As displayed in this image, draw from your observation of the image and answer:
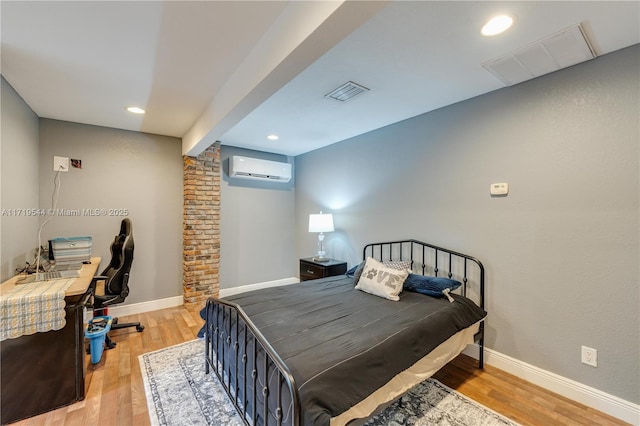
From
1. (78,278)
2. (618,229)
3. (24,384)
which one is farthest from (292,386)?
(618,229)

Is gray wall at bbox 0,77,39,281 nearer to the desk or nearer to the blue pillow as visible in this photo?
the desk

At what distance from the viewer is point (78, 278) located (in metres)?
2.25

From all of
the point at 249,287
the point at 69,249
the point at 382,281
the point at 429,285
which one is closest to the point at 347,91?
the point at 382,281

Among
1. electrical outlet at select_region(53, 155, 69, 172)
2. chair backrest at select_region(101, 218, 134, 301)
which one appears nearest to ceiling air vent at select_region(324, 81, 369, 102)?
chair backrest at select_region(101, 218, 134, 301)

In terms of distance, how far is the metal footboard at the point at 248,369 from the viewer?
1211 millimetres

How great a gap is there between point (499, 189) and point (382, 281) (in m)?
1.33

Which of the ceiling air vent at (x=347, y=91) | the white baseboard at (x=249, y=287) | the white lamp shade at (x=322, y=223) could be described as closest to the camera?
the ceiling air vent at (x=347, y=91)

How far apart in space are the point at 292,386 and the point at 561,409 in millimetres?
2086

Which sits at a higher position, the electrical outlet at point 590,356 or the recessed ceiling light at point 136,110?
the recessed ceiling light at point 136,110

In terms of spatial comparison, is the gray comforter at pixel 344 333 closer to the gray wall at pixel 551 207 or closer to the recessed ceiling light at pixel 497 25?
the gray wall at pixel 551 207

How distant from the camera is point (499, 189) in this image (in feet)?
7.96

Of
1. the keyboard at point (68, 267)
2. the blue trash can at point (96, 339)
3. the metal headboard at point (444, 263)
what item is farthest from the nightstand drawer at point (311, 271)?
the keyboard at point (68, 267)

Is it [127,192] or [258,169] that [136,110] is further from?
[258,169]

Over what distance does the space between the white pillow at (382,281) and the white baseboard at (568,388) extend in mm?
975
